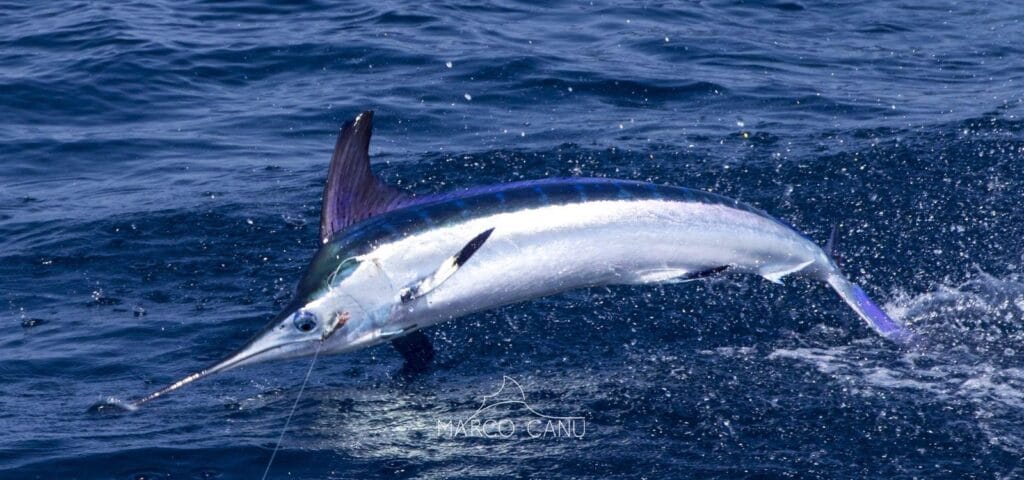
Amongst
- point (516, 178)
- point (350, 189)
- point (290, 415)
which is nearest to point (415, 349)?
point (290, 415)

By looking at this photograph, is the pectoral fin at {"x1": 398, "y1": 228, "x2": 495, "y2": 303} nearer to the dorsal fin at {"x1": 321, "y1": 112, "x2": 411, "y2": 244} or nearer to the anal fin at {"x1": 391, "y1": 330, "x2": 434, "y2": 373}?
the dorsal fin at {"x1": 321, "y1": 112, "x2": 411, "y2": 244}

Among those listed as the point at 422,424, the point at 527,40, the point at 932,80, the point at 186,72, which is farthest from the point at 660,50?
the point at 422,424

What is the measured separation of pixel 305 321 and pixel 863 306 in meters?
2.47

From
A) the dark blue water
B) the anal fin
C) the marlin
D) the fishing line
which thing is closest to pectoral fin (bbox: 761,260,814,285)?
the marlin

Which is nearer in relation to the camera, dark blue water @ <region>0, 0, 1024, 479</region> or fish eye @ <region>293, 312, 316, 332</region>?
fish eye @ <region>293, 312, 316, 332</region>

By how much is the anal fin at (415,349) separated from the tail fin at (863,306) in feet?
5.74

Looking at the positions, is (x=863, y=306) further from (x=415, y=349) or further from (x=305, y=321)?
(x=305, y=321)

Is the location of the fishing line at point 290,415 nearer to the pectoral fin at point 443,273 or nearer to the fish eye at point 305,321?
the fish eye at point 305,321

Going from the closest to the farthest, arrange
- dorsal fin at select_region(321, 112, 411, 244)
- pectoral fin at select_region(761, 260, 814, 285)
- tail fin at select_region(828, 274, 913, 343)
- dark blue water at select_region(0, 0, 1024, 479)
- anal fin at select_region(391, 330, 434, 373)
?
dorsal fin at select_region(321, 112, 411, 244) < dark blue water at select_region(0, 0, 1024, 479) < pectoral fin at select_region(761, 260, 814, 285) < tail fin at select_region(828, 274, 913, 343) < anal fin at select_region(391, 330, 434, 373)

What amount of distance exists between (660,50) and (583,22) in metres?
1.63

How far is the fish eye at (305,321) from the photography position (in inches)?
170

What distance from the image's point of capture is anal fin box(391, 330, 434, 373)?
18.4ft

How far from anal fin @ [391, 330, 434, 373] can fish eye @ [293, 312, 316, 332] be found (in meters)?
1.24

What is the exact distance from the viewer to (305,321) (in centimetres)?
433
